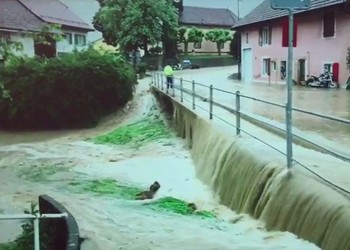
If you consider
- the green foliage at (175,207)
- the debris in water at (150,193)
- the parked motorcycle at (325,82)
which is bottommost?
Result: the debris in water at (150,193)

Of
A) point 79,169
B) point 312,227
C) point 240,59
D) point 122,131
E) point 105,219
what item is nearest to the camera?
point 312,227

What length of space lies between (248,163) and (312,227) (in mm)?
3055

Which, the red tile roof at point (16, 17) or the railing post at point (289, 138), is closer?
the railing post at point (289, 138)

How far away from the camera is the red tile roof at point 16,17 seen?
130 feet

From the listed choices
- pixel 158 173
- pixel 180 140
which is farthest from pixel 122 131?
pixel 158 173

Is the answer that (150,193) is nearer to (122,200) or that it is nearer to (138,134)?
(122,200)

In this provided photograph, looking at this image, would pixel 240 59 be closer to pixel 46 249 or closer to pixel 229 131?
pixel 229 131

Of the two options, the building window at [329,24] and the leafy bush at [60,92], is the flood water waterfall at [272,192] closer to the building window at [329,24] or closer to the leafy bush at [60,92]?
the leafy bush at [60,92]

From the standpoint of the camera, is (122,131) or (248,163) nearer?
(248,163)

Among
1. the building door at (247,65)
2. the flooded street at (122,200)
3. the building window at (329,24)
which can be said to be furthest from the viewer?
the building door at (247,65)

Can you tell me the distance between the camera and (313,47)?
32.0 m

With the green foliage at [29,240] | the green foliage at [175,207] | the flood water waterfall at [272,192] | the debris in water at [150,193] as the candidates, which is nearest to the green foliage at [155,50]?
the flood water waterfall at [272,192]

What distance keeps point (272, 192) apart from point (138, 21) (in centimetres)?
4297

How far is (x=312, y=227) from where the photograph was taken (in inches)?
254
